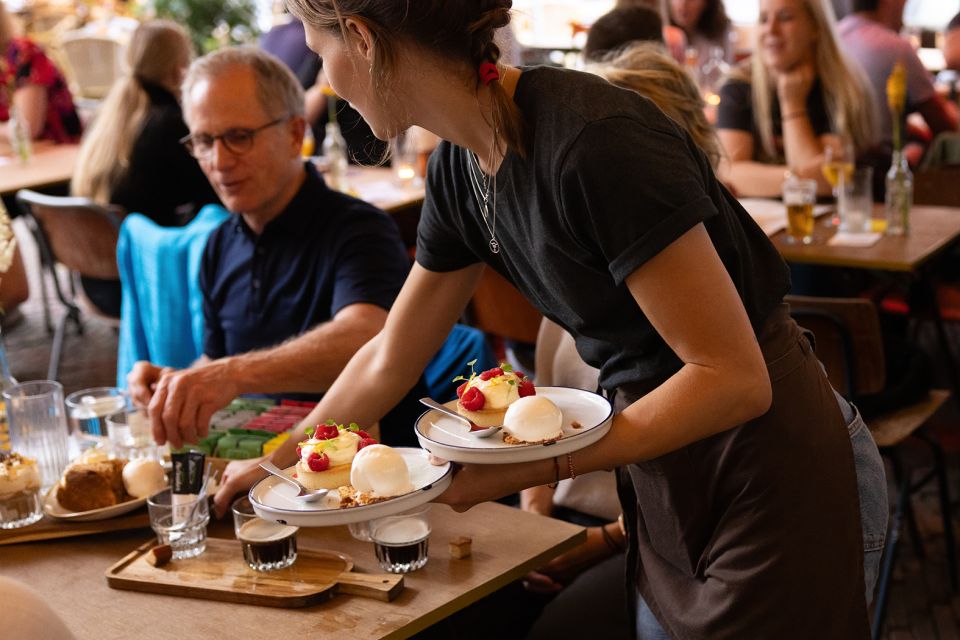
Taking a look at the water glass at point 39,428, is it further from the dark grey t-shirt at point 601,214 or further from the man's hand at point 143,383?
the dark grey t-shirt at point 601,214

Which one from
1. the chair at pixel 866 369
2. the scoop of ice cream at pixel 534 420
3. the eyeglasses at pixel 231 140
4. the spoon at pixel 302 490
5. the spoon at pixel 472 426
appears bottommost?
the chair at pixel 866 369

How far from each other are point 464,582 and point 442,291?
0.44 m

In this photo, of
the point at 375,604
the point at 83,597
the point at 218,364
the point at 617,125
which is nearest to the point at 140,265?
the point at 218,364

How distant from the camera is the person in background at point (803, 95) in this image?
395 cm

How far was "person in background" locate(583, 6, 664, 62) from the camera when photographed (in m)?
3.02

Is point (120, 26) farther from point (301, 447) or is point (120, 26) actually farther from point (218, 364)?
point (301, 447)

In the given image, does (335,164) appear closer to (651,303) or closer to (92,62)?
(651,303)

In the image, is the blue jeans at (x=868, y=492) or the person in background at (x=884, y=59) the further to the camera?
the person in background at (x=884, y=59)

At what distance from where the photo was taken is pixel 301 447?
155 centimetres

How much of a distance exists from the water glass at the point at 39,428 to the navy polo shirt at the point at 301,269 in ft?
2.05

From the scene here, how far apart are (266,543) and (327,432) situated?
190 millimetres

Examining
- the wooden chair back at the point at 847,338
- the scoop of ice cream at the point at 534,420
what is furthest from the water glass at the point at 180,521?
the wooden chair back at the point at 847,338

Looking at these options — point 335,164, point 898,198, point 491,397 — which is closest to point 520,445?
point 491,397

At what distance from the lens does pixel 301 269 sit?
253 cm
